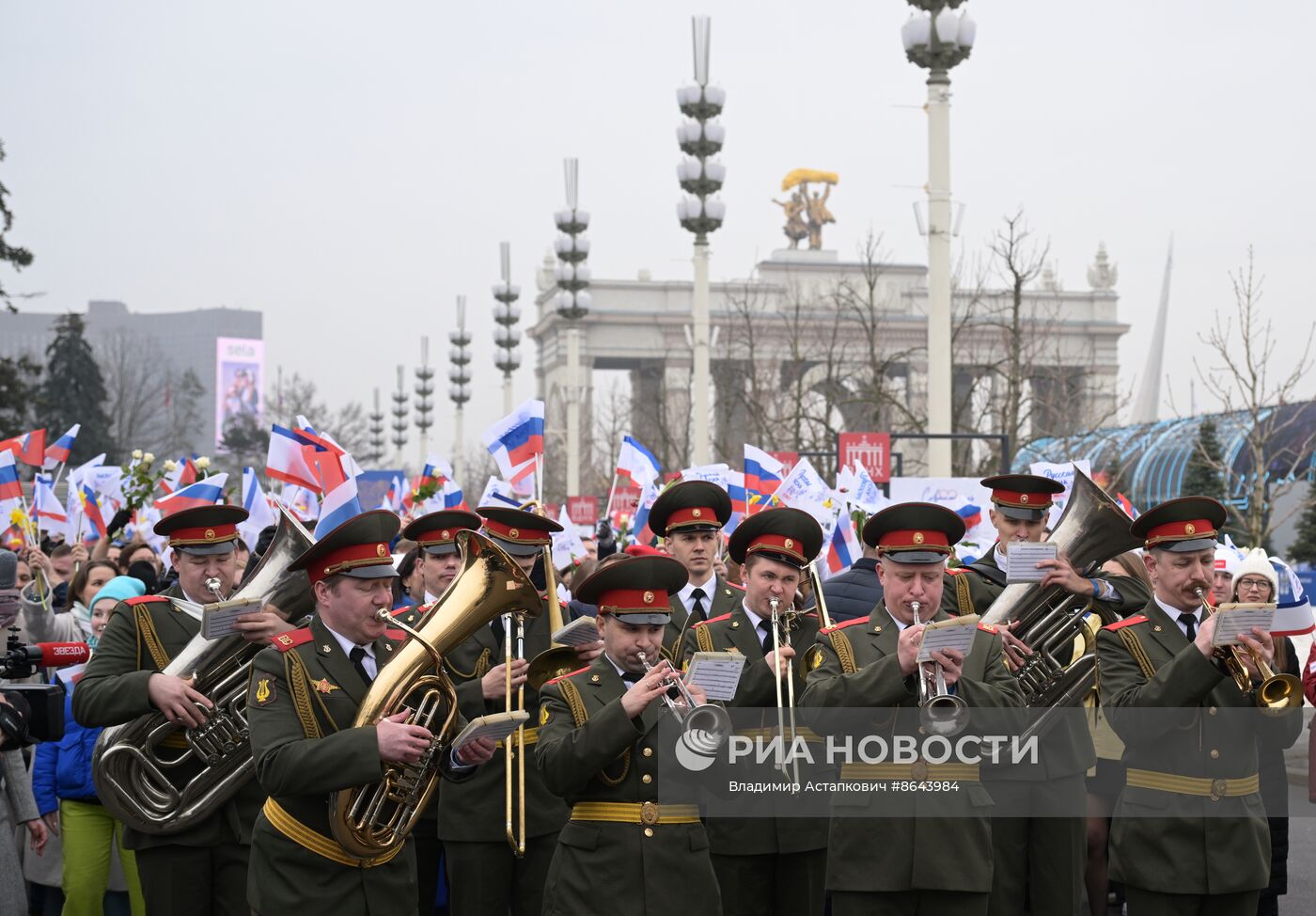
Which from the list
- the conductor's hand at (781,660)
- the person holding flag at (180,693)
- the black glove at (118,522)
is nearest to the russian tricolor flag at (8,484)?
the black glove at (118,522)

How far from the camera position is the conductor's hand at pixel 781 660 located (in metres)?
6.46

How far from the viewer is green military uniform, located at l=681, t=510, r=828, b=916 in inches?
286

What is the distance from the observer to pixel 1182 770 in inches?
261

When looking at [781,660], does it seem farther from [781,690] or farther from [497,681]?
[497,681]

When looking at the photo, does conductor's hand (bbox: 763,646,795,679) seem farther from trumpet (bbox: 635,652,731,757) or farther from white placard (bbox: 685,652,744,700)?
trumpet (bbox: 635,652,731,757)

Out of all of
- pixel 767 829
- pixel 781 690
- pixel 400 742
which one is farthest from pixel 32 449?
pixel 400 742

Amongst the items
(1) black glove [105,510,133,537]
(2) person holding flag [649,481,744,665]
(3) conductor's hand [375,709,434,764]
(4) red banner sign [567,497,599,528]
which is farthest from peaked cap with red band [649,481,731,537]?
(4) red banner sign [567,497,599,528]

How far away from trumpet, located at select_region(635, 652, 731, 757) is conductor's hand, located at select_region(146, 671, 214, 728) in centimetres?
227

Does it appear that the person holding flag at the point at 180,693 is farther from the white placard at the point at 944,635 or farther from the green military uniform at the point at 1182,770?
the green military uniform at the point at 1182,770

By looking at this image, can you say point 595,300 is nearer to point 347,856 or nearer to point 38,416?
point 38,416

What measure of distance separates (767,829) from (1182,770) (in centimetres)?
187

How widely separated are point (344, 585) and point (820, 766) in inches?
98.9

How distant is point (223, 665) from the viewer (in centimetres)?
698

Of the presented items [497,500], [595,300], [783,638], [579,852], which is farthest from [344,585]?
[595,300]
